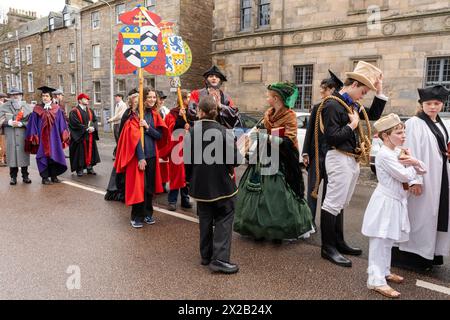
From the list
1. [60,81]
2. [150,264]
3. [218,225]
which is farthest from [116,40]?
[218,225]

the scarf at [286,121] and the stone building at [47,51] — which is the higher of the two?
the stone building at [47,51]

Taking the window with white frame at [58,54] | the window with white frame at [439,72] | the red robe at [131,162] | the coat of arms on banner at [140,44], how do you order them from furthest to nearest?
the window with white frame at [58,54]
the window with white frame at [439,72]
the coat of arms on banner at [140,44]
the red robe at [131,162]

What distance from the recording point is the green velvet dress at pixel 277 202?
14.5 ft

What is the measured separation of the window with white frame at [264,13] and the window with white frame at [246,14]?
557mm

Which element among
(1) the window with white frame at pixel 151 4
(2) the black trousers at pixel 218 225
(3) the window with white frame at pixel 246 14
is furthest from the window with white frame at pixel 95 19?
(2) the black trousers at pixel 218 225

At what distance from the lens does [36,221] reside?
5477 millimetres

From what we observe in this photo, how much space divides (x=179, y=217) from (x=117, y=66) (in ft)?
7.93

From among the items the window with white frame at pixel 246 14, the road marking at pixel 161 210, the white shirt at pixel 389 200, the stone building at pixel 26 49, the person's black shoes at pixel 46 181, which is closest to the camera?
the white shirt at pixel 389 200

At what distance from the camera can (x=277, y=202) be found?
4.40 meters

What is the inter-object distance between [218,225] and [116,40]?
2781cm

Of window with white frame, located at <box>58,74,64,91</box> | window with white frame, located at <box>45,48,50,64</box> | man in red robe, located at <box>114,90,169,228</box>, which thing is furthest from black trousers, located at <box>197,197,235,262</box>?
window with white frame, located at <box>45,48,50,64</box>

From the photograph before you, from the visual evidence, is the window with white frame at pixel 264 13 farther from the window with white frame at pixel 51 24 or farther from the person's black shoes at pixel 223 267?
the window with white frame at pixel 51 24

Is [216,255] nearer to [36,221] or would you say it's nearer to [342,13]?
[36,221]

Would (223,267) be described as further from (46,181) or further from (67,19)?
(67,19)
